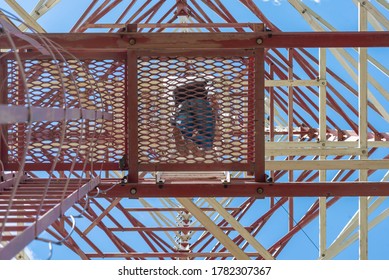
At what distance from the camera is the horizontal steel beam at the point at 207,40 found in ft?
15.0

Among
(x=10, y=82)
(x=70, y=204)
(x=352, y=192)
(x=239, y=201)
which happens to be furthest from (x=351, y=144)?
(x=239, y=201)

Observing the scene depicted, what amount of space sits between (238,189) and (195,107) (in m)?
0.77

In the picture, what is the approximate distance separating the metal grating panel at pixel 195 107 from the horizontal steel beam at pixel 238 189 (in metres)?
0.21

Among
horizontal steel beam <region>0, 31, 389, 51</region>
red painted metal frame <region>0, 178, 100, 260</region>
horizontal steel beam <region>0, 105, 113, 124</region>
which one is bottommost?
red painted metal frame <region>0, 178, 100, 260</region>

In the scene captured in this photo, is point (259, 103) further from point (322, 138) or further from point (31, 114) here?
point (322, 138)

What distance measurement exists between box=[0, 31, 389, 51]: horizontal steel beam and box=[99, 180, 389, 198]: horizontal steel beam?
1.14 metres

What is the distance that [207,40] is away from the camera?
15.0 ft

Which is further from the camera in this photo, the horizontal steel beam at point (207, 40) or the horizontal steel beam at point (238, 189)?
the horizontal steel beam at point (238, 189)

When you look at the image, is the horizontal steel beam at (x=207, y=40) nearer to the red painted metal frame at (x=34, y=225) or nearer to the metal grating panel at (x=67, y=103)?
the metal grating panel at (x=67, y=103)

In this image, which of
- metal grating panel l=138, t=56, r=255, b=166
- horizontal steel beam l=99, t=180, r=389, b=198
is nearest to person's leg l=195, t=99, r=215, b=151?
metal grating panel l=138, t=56, r=255, b=166

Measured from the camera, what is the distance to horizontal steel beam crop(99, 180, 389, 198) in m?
4.75

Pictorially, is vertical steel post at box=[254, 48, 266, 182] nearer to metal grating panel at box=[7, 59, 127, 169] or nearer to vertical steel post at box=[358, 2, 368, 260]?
metal grating panel at box=[7, 59, 127, 169]

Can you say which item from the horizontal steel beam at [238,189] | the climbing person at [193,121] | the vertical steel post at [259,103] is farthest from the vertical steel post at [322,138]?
the climbing person at [193,121]

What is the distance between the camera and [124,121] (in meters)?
4.89
